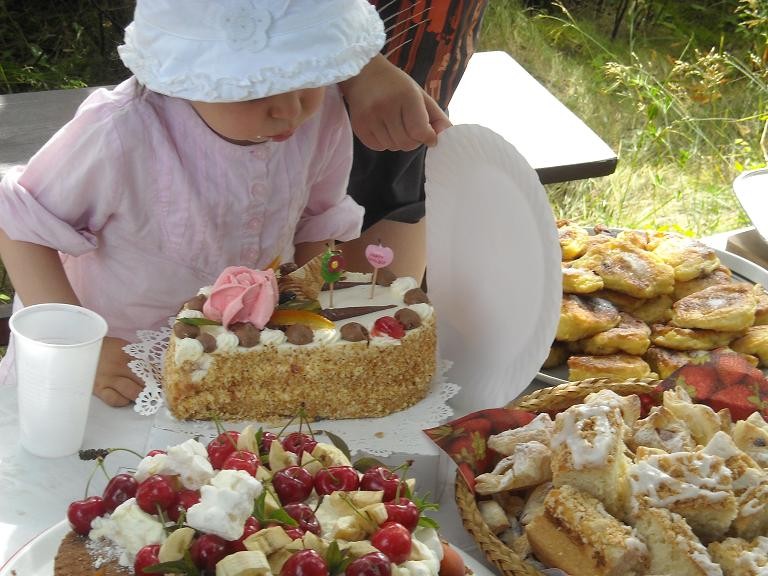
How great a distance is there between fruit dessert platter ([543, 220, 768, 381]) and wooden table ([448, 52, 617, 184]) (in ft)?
1.73

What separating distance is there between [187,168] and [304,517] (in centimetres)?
69

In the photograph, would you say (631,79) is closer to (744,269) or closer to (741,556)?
(744,269)

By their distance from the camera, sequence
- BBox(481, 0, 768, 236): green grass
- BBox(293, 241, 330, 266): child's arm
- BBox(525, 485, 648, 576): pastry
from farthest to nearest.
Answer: BBox(481, 0, 768, 236): green grass
BBox(293, 241, 330, 266): child's arm
BBox(525, 485, 648, 576): pastry

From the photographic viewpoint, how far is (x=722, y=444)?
1205mm

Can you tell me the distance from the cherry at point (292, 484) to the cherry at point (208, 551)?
0.12 meters

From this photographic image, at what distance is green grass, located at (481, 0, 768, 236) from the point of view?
349 centimetres

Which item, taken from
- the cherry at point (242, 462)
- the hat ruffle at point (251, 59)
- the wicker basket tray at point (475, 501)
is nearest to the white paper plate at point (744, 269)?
the wicker basket tray at point (475, 501)

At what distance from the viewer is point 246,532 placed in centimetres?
90

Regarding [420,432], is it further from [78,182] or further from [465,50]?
[465,50]

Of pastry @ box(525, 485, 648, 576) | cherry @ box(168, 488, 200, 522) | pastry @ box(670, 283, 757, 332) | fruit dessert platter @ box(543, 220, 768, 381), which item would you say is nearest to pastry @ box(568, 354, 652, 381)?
fruit dessert platter @ box(543, 220, 768, 381)

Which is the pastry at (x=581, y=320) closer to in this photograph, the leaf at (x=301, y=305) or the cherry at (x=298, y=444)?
the leaf at (x=301, y=305)

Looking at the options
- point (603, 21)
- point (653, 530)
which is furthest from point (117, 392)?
point (603, 21)

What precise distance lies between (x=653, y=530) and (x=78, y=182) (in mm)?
863

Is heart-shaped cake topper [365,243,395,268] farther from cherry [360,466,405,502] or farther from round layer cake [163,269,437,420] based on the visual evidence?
cherry [360,466,405,502]
